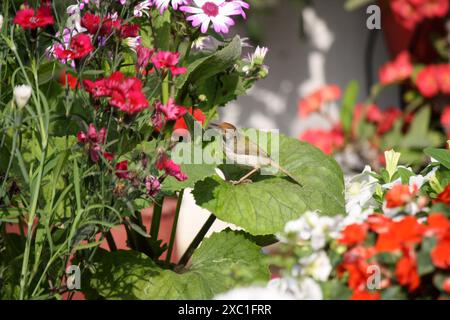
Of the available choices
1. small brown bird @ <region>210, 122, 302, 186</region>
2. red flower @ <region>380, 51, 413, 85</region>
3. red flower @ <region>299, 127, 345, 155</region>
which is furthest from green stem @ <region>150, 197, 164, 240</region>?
red flower @ <region>380, 51, 413, 85</region>

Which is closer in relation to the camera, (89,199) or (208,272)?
(89,199)

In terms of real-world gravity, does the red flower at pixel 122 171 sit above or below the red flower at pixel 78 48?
below

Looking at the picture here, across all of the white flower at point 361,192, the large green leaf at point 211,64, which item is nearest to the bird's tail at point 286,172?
the white flower at point 361,192

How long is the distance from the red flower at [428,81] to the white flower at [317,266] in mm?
2924

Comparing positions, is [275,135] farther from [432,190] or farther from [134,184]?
[134,184]

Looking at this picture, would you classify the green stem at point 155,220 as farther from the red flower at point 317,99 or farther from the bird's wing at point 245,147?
the red flower at point 317,99

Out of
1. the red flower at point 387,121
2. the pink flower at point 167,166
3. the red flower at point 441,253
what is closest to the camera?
the red flower at point 441,253

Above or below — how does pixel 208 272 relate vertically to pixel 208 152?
below

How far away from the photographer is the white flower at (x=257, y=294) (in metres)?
1.45

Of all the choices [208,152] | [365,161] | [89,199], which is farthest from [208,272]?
[365,161]

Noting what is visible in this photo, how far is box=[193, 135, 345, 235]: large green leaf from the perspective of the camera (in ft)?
5.98

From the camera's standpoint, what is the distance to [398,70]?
4266mm

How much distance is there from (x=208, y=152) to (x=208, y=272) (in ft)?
0.82

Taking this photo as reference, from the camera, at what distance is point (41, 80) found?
190 centimetres
